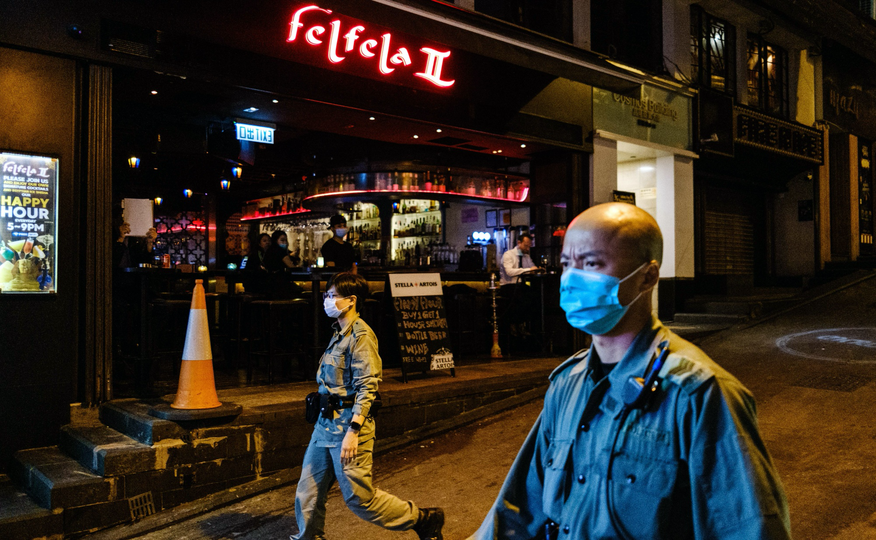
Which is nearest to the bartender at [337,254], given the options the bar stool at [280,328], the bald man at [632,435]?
the bar stool at [280,328]

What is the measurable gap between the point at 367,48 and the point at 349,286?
4784mm

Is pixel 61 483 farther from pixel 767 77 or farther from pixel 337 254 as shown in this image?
pixel 767 77

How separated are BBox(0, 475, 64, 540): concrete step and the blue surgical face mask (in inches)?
176

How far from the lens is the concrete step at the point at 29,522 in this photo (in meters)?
4.47

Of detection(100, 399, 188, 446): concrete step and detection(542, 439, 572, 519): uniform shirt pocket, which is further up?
detection(542, 439, 572, 519): uniform shirt pocket

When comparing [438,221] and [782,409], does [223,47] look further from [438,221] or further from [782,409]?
[438,221]

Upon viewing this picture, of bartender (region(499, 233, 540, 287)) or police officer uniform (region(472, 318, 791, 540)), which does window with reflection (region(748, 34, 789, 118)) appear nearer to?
bartender (region(499, 233, 540, 287))

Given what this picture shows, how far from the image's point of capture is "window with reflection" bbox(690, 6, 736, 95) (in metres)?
14.1

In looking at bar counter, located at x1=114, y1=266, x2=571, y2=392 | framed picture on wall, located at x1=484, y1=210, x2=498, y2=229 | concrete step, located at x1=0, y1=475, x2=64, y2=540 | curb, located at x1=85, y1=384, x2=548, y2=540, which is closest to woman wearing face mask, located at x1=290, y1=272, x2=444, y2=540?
curb, located at x1=85, y1=384, x2=548, y2=540

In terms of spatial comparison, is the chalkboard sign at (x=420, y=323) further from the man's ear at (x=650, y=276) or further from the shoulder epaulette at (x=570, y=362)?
the man's ear at (x=650, y=276)

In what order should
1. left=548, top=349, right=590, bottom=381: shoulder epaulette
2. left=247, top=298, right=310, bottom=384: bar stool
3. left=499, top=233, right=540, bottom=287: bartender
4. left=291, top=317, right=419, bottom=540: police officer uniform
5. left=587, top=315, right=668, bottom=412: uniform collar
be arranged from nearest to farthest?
left=587, top=315, right=668, bottom=412: uniform collar, left=548, top=349, right=590, bottom=381: shoulder epaulette, left=291, top=317, right=419, bottom=540: police officer uniform, left=247, top=298, right=310, bottom=384: bar stool, left=499, top=233, right=540, bottom=287: bartender

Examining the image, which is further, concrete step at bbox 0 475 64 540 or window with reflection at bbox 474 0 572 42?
window with reflection at bbox 474 0 572 42

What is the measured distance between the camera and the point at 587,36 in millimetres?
11742

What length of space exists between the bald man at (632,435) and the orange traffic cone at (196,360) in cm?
406
